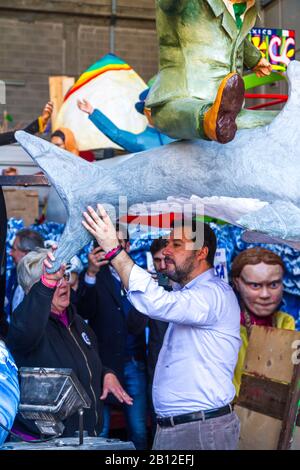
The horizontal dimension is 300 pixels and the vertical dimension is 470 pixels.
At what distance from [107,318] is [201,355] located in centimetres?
121

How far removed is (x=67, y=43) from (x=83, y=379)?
25.0 feet

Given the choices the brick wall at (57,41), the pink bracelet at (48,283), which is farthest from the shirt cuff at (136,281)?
the brick wall at (57,41)

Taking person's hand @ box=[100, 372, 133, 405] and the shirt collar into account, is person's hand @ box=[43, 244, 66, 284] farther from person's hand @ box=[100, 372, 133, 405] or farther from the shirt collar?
person's hand @ box=[100, 372, 133, 405]

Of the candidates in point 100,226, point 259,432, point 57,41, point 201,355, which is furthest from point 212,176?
point 57,41

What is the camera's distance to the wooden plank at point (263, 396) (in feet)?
10.5

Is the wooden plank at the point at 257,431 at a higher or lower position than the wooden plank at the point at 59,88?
lower

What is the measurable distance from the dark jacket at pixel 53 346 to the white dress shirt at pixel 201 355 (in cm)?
30

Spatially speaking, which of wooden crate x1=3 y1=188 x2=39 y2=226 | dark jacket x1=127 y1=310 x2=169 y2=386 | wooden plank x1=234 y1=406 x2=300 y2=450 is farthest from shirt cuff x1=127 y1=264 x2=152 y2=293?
wooden crate x1=3 y1=188 x2=39 y2=226

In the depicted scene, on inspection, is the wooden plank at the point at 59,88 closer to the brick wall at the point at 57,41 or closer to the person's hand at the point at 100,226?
the brick wall at the point at 57,41

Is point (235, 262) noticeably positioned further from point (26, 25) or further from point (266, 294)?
point (26, 25)

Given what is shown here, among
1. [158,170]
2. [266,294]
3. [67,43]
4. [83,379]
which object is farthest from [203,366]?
[67,43]

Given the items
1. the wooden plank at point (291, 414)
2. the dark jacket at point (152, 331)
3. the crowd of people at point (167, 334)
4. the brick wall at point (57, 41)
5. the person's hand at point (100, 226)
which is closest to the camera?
the person's hand at point (100, 226)

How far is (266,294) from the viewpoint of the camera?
3.68 metres

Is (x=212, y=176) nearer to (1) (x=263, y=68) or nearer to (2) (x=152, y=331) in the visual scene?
(1) (x=263, y=68)
